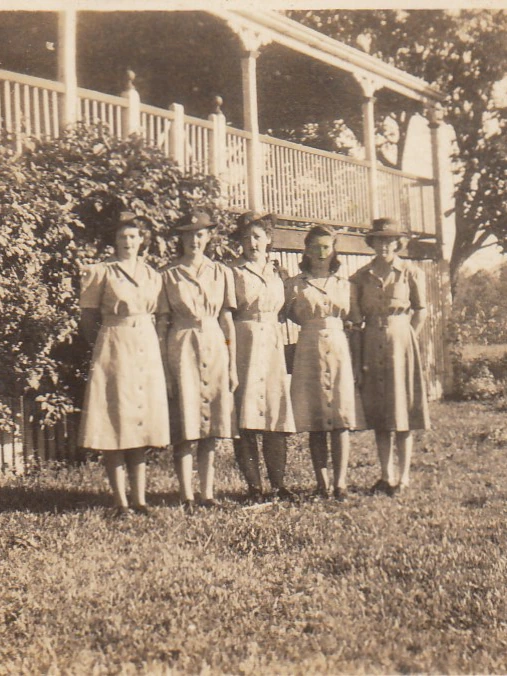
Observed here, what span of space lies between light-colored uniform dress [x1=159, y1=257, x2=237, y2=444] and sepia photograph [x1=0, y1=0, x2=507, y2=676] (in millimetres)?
16

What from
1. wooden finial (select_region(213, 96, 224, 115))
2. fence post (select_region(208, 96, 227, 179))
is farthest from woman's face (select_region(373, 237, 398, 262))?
fence post (select_region(208, 96, 227, 179))

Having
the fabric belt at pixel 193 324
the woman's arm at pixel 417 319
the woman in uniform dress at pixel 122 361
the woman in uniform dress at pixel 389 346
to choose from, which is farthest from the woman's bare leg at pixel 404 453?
the woman in uniform dress at pixel 122 361

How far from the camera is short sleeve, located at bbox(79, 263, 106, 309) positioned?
4.98m

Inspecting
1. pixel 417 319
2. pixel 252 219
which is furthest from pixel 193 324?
pixel 417 319

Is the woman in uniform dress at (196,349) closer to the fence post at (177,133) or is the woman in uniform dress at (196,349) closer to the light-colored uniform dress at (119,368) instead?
the light-colored uniform dress at (119,368)

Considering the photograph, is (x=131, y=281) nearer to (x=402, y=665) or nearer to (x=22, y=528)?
(x=22, y=528)

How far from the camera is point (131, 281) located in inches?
198

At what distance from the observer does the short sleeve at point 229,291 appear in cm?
533

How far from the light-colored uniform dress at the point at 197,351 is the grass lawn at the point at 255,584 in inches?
24.6

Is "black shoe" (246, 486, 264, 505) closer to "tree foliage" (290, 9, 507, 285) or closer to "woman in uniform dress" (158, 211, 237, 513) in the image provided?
"woman in uniform dress" (158, 211, 237, 513)

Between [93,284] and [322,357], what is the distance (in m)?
1.76

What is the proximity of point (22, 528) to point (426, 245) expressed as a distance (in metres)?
11.8

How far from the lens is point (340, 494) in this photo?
568cm

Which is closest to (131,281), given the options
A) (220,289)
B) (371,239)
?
(220,289)
